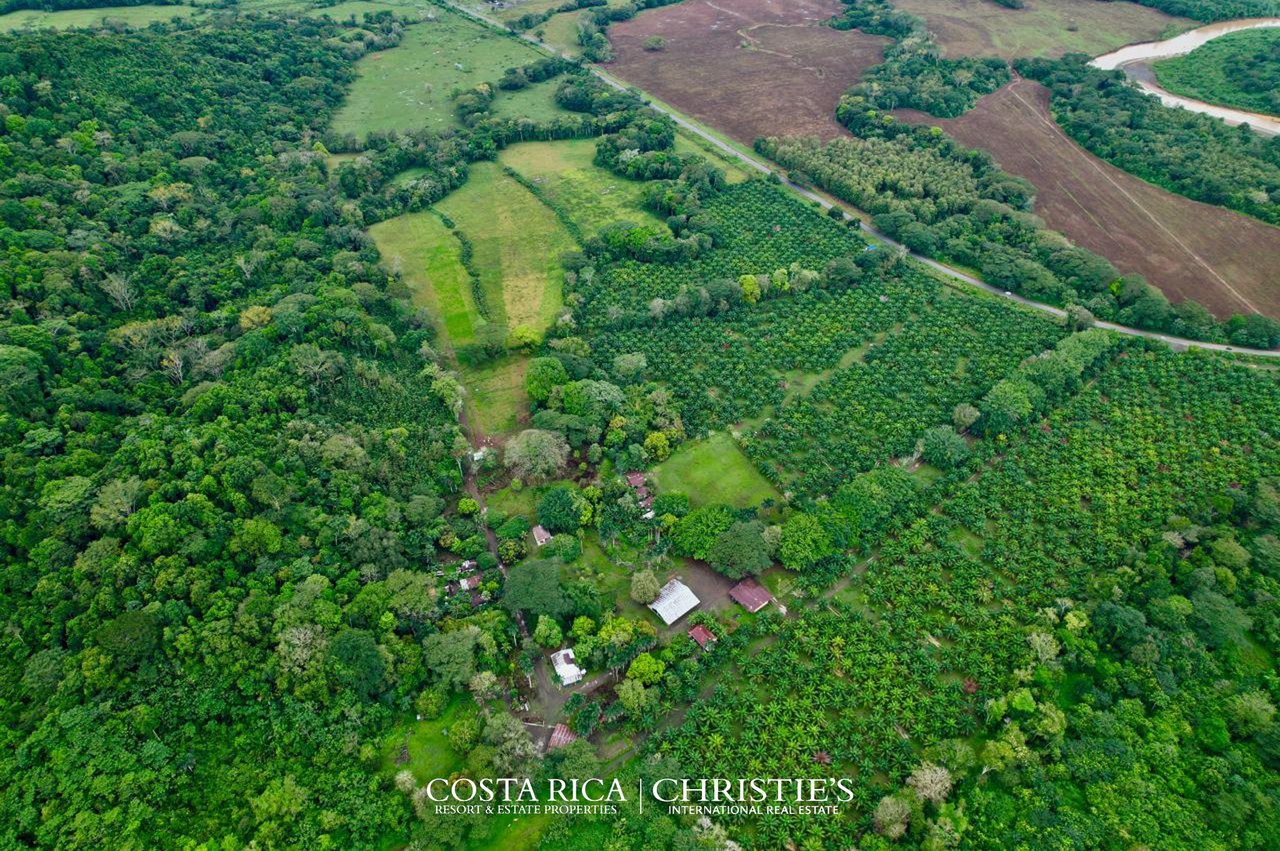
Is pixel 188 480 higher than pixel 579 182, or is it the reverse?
pixel 579 182

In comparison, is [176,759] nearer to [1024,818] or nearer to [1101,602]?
[1024,818]

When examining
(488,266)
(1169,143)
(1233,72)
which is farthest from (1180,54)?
(488,266)

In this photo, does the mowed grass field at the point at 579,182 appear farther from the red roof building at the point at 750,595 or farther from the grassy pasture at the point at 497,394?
the red roof building at the point at 750,595

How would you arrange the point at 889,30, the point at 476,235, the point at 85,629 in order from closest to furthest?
the point at 85,629
the point at 476,235
the point at 889,30

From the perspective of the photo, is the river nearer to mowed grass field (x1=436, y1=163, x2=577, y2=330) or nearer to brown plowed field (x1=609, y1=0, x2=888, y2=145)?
brown plowed field (x1=609, y1=0, x2=888, y2=145)

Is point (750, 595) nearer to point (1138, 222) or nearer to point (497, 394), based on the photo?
point (497, 394)

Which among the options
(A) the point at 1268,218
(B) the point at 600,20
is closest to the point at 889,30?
(B) the point at 600,20
